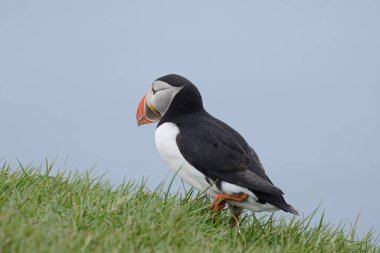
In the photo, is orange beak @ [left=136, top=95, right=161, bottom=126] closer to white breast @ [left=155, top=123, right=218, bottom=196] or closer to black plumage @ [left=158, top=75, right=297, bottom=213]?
black plumage @ [left=158, top=75, right=297, bottom=213]

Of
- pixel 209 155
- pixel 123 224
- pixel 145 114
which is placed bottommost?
pixel 123 224

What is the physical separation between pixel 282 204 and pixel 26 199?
209cm

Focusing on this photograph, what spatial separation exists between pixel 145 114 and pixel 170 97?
43 cm

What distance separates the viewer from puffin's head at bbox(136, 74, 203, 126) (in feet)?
20.0

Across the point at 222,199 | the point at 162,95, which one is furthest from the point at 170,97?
the point at 222,199

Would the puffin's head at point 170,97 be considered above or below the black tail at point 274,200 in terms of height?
above

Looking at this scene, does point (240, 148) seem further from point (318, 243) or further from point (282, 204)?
point (318, 243)

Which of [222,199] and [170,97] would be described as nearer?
[222,199]

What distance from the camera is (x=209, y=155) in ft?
18.5

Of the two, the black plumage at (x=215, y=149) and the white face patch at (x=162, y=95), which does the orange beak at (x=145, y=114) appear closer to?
the white face patch at (x=162, y=95)

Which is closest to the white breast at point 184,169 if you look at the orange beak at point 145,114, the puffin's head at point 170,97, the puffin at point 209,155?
the puffin at point 209,155

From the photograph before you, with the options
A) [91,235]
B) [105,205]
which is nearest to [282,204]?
[105,205]

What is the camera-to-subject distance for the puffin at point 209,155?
5.56 m

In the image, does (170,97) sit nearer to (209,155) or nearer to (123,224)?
(209,155)
